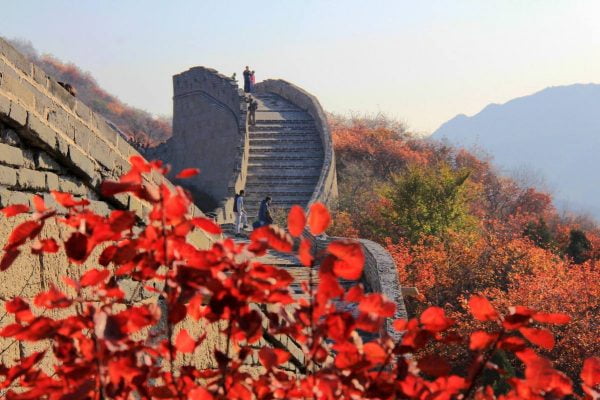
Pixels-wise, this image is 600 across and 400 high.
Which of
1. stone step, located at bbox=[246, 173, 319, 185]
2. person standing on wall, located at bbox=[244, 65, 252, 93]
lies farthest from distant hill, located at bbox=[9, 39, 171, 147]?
stone step, located at bbox=[246, 173, 319, 185]

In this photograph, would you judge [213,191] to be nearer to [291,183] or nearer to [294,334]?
[291,183]

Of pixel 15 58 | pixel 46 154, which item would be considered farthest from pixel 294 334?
pixel 15 58

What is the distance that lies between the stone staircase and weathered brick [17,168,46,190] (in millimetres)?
16773

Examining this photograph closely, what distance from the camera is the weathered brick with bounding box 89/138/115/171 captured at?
4.04 metres

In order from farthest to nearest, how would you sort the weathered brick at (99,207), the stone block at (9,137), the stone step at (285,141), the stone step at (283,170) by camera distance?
the stone step at (285,141), the stone step at (283,170), the weathered brick at (99,207), the stone block at (9,137)

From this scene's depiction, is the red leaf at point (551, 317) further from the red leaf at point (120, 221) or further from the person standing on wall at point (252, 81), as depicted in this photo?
the person standing on wall at point (252, 81)

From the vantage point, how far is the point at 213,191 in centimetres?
2444

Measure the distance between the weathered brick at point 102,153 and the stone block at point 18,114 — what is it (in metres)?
0.53

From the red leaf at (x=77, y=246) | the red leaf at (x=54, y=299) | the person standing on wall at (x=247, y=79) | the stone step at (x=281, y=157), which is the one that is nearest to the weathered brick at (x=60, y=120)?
the red leaf at (x=77, y=246)

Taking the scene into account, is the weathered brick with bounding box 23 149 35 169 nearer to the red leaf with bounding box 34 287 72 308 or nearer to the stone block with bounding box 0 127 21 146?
the stone block with bounding box 0 127 21 146

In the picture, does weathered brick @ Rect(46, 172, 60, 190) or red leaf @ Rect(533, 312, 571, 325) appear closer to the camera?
red leaf @ Rect(533, 312, 571, 325)

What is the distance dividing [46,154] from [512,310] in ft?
8.02

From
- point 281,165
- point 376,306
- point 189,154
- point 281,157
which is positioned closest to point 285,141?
point 281,157

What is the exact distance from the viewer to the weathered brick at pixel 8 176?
341 centimetres
